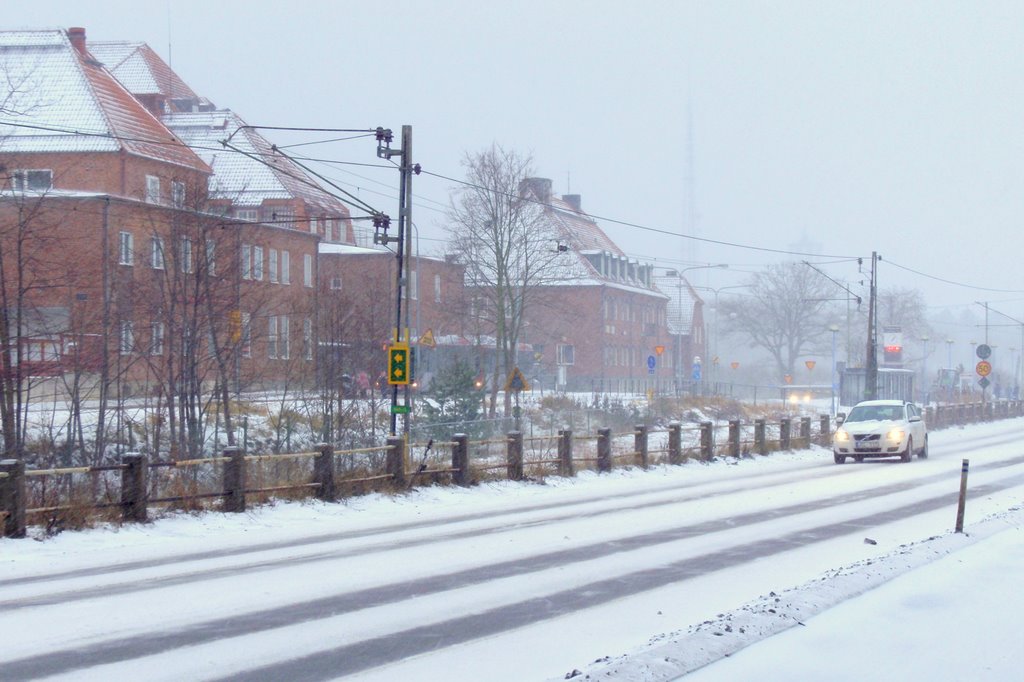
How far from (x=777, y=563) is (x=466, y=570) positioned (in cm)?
338

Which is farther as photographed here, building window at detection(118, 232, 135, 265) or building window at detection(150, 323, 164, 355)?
building window at detection(118, 232, 135, 265)

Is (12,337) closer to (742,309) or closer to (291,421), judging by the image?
(291,421)

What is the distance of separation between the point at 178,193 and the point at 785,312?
273 feet

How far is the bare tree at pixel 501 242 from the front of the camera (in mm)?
48656

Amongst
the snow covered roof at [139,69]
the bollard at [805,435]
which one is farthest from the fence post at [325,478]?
the snow covered roof at [139,69]

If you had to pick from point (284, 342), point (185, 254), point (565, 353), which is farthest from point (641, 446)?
point (565, 353)

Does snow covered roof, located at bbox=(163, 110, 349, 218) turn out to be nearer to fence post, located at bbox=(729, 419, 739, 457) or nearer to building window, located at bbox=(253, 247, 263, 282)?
building window, located at bbox=(253, 247, 263, 282)

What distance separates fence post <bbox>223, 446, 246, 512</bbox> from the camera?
18.2 meters

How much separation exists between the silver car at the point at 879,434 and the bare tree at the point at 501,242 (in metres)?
16.9

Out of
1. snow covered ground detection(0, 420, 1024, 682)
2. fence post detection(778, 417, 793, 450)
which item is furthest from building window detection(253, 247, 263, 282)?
snow covered ground detection(0, 420, 1024, 682)

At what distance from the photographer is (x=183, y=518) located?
17312 mm

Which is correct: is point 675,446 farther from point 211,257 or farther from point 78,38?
point 78,38

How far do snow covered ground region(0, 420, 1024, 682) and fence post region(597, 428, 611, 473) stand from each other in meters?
10.1

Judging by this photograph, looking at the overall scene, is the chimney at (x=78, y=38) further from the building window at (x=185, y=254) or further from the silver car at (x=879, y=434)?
the silver car at (x=879, y=434)
